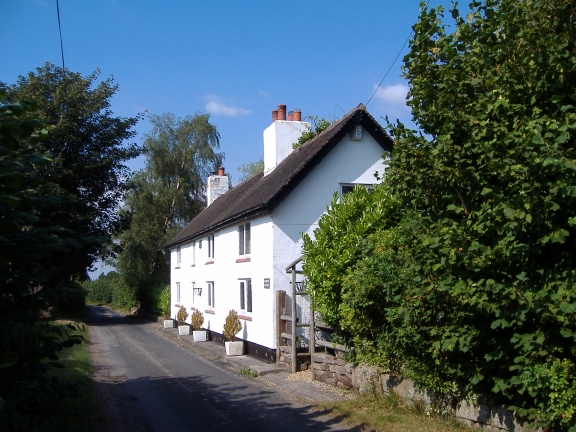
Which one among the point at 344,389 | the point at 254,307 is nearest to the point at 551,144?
the point at 344,389

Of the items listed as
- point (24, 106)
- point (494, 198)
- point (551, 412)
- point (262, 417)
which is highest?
point (24, 106)

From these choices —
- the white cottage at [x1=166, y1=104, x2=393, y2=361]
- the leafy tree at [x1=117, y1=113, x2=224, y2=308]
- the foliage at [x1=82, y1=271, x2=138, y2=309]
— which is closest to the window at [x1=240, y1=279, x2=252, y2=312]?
the white cottage at [x1=166, y1=104, x2=393, y2=361]

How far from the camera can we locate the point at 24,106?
14.6 ft

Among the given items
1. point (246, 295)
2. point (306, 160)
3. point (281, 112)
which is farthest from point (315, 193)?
point (281, 112)

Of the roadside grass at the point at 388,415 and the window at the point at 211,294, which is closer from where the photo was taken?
the roadside grass at the point at 388,415

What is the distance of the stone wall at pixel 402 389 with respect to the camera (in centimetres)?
748

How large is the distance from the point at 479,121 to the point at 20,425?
566cm

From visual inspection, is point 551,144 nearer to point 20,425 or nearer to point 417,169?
point 417,169

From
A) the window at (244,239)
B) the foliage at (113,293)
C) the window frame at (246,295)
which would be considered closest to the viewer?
the window frame at (246,295)

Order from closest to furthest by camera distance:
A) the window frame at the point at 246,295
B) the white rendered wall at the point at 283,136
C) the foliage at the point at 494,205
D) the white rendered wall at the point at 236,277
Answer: the foliage at the point at 494,205 < the white rendered wall at the point at 236,277 < the window frame at the point at 246,295 < the white rendered wall at the point at 283,136

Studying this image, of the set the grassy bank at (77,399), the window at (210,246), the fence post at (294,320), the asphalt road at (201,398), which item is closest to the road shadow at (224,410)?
the asphalt road at (201,398)

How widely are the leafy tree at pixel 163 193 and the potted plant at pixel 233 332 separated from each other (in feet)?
76.1

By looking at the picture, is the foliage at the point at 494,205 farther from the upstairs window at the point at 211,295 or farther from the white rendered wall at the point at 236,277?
the upstairs window at the point at 211,295

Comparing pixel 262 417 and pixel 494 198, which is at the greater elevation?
pixel 494 198
